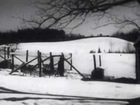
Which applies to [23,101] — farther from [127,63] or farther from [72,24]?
[127,63]

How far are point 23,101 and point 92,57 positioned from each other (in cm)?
53

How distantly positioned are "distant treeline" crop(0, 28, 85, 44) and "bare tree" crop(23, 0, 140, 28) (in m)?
0.04

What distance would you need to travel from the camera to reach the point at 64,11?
1.62m

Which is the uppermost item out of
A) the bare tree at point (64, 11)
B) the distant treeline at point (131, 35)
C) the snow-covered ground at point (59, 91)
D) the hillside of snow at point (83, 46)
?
the bare tree at point (64, 11)

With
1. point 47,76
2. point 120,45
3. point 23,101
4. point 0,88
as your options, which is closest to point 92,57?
point 120,45

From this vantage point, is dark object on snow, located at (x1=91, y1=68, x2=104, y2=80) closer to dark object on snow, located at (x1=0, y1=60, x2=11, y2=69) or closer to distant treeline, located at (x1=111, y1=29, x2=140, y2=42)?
distant treeline, located at (x1=111, y1=29, x2=140, y2=42)

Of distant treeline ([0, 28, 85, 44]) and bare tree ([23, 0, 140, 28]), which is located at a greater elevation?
bare tree ([23, 0, 140, 28])

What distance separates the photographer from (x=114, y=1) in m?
1.58

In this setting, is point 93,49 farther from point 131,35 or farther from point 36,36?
point 36,36

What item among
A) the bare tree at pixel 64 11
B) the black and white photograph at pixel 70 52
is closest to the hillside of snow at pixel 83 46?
the black and white photograph at pixel 70 52

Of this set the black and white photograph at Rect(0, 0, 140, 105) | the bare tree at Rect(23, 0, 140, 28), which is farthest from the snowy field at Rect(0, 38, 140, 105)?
the bare tree at Rect(23, 0, 140, 28)

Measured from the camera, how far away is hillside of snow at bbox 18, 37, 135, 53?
1564 mm

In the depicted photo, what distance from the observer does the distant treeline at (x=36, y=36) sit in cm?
162

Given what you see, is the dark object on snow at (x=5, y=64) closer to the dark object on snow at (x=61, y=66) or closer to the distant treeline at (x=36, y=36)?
the distant treeline at (x=36, y=36)
